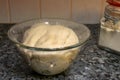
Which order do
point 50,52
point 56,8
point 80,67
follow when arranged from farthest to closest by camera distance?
point 56,8
point 80,67
point 50,52

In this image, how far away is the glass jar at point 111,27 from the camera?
76 cm

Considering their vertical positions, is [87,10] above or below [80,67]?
above

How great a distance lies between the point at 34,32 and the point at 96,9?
0.40 meters

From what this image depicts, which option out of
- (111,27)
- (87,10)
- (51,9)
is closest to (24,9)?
(51,9)

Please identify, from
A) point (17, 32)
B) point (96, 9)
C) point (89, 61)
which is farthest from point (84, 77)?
point (96, 9)

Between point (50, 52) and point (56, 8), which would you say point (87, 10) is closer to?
point (56, 8)

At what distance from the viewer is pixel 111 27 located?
2.55 ft

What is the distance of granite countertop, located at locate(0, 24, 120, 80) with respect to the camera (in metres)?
0.69

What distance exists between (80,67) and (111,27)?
15 cm

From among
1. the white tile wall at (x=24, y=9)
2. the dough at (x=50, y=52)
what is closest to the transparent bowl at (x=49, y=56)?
the dough at (x=50, y=52)

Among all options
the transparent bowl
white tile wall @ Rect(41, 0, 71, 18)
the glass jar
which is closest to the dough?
the transparent bowl

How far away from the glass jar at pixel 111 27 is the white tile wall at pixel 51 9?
0.22 metres

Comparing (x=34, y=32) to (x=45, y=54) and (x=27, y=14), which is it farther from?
(x=27, y=14)

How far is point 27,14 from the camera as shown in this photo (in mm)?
1014
